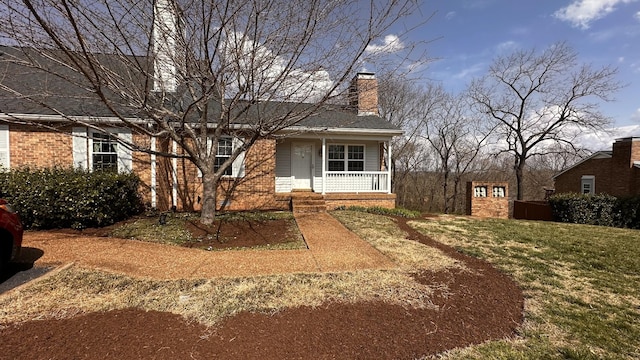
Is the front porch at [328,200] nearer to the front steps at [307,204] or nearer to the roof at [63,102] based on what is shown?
the front steps at [307,204]

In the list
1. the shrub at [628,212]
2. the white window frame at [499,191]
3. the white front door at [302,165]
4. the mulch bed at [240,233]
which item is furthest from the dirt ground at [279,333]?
the shrub at [628,212]

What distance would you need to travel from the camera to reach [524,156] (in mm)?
20391

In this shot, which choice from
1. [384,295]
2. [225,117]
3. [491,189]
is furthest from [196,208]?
[491,189]

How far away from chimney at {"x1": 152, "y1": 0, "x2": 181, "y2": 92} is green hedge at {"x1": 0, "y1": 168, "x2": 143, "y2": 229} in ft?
10.1

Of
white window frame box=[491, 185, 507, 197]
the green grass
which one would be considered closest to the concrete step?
→ the green grass

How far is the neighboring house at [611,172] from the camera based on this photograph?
581 inches

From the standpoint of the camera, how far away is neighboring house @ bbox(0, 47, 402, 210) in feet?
28.3

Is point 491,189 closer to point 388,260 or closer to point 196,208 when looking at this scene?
point 388,260

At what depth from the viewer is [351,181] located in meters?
11.7

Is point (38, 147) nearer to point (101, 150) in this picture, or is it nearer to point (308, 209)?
point (101, 150)

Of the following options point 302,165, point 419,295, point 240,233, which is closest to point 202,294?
point 419,295

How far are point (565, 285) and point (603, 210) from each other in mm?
10287

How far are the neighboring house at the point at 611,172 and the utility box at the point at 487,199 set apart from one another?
19.2 feet

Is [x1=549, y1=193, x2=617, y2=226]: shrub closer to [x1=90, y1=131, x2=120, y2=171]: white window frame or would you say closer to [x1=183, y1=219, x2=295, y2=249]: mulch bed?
[x1=183, y1=219, x2=295, y2=249]: mulch bed
